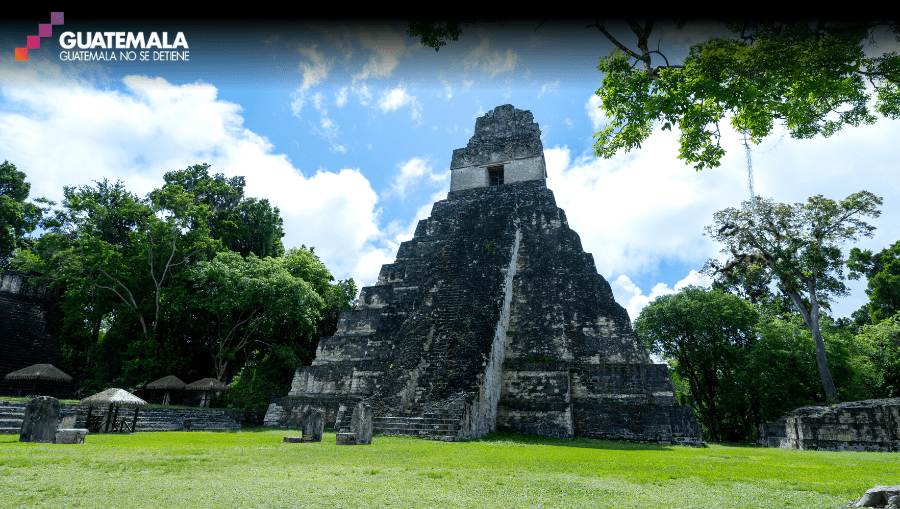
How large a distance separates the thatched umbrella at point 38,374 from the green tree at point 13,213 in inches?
390

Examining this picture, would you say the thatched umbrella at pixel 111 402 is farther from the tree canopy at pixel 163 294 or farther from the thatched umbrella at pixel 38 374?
the thatched umbrella at pixel 38 374

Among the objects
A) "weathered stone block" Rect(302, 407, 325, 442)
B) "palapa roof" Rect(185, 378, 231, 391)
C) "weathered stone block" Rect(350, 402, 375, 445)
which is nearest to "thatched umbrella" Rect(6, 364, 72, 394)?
"palapa roof" Rect(185, 378, 231, 391)

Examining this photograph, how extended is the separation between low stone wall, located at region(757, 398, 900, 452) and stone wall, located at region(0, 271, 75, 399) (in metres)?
26.6

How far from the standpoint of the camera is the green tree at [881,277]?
78.6 ft

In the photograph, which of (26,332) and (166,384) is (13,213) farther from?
(166,384)

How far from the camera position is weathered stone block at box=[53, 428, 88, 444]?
24.8 feet

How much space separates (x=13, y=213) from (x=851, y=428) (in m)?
35.8

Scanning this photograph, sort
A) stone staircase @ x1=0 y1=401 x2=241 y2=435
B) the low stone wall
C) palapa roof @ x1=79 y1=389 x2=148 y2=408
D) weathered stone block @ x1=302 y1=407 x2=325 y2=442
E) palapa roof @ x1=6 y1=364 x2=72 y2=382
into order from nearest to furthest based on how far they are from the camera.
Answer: weathered stone block @ x1=302 y1=407 x2=325 y2=442
palapa roof @ x1=79 y1=389 x2=148 y2=408
the low stone wall
stone staircase @ x1=0 y1=401 x2=241 y2=435
palapa roof @ x1=6 y1=364 x2=72 y2=382

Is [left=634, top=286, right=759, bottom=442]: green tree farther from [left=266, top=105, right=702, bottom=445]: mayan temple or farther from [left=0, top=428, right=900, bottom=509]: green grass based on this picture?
[left=0, top=428, right=900, bottom=509]: green grass

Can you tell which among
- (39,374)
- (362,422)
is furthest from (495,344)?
(39,374)

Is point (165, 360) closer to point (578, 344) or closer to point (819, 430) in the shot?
point (578, 344)

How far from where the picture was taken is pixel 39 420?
7488 mm

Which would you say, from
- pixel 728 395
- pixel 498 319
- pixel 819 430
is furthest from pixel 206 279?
pixel 728 395

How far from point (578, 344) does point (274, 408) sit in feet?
32.9
